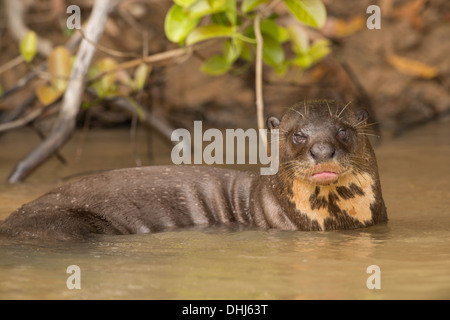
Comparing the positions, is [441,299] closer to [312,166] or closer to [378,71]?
[312,166]

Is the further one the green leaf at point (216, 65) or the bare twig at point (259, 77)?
the green leaf at point (216, 65)

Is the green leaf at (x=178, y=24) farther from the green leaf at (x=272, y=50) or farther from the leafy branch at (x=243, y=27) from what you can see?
the green leaf at (x=272, y=50)

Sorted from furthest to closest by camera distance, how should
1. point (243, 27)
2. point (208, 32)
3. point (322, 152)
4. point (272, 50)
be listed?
point (272, 50)
point (243, 27)
point (208, 32)
point (322, 152)

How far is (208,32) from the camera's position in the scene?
4.11 m

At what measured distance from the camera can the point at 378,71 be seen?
7.50m

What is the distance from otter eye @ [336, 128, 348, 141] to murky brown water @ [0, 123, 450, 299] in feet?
1.18

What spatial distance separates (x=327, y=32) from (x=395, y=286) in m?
4.68

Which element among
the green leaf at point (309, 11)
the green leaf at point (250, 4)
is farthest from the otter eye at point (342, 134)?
the green leaf at point (250, 4)

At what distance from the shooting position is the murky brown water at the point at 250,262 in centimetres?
236

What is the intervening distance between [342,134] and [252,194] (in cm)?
52

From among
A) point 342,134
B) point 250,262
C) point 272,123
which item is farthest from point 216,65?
point 250,262

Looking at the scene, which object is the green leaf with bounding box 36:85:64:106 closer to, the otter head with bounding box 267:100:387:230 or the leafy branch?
the leafy branch

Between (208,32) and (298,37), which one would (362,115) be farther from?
(298,37)

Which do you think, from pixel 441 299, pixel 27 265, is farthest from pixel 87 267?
pixel 441 299
